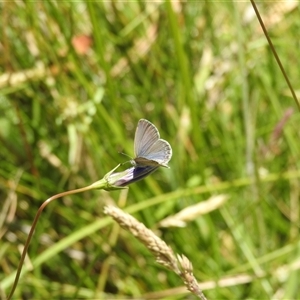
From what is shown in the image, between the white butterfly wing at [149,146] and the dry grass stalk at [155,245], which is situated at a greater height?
the white butterfly wing at [149,146]

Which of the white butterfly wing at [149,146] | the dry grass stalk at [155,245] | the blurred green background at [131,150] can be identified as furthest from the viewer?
the blurred green background at [131,150]

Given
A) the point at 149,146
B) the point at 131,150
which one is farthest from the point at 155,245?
the point at 131,150

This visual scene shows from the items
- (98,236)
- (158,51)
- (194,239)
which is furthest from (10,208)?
(158,51)

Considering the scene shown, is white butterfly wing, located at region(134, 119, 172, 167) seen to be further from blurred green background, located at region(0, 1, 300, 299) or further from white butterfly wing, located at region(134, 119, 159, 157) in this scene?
blurred green background, located at region(0, 1, 300, 299)

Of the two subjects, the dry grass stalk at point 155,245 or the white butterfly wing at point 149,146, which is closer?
the white butterfly wing at point 149,146

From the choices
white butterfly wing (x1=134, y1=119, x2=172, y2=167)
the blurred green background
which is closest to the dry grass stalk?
white butterfly wing (x1=134, y1=119, x2=172, y2=167)

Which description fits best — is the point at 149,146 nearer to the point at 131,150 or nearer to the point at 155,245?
the point at 155,245

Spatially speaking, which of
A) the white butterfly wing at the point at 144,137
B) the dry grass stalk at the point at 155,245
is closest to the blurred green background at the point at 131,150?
the dry grass stalk at the point at 155,245

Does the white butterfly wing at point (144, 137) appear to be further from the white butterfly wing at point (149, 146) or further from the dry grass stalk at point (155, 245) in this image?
the dry grass stalk at point (155, 245)

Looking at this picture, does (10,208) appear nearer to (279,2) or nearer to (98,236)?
(98,236)
